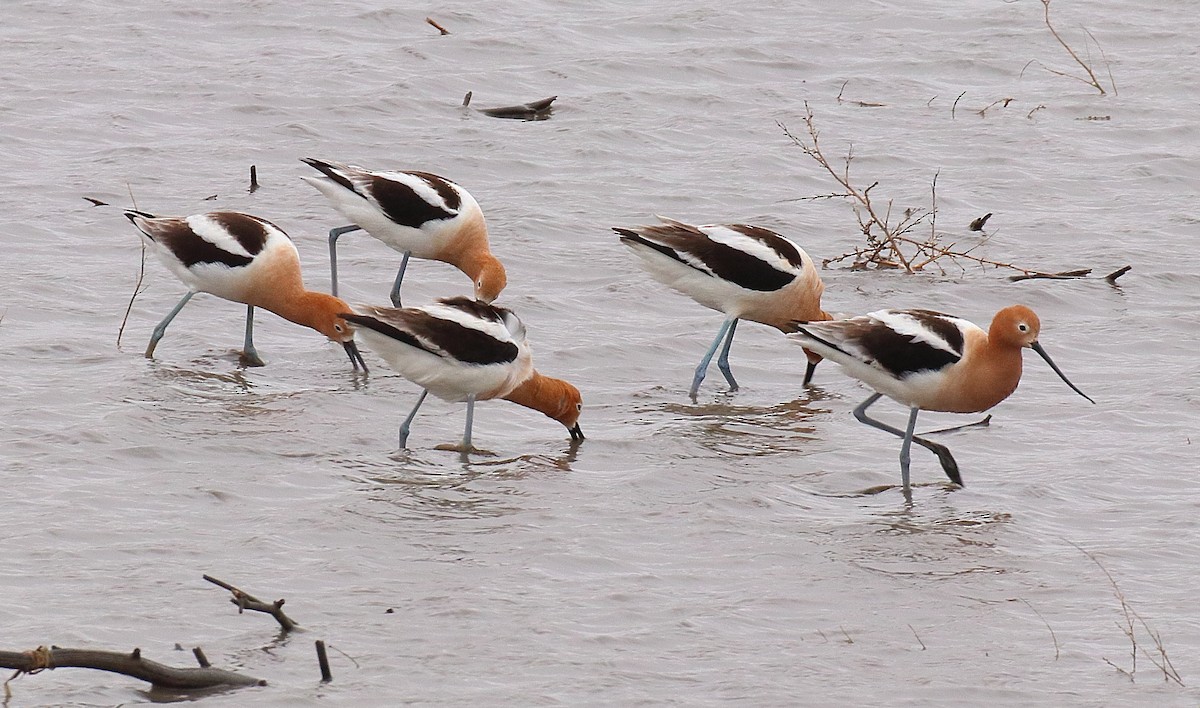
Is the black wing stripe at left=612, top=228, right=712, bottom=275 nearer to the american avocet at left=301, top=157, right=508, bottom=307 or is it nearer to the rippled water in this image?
the rippled water

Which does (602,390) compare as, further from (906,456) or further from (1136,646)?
(1136,646)

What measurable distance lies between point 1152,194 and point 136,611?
921cm

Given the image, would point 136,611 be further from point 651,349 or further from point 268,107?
point 268,107

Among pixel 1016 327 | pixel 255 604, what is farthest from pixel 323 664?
pixel 1016 327

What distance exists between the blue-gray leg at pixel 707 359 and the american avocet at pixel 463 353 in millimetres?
962

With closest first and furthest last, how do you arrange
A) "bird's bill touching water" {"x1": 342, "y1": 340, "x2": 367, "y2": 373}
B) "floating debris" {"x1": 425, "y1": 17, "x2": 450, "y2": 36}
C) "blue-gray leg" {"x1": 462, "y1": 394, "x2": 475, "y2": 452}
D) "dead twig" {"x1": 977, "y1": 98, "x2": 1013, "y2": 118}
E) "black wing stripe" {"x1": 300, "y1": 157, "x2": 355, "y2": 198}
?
"blue-gray leg" {"x1": 462, "y1": 394, "x2": 475, "y2": 452} < "bird's bill touching water" {"x1": 342, "y1": 340, "x2": 367, "y2": 373} < "black wing stripe" {"x1": 300, "y1": 157, "x2": 355, "y2": 198} < "dead twig" {"x1": 977, "y1": 98, "x2": 1013, "y2": 118} < "floating debris" {"x1": 425, "y1": 17, "x2": 450, "y2": 36}

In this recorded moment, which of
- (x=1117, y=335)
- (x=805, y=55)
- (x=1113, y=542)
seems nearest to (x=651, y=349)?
(x=1117, y=335)

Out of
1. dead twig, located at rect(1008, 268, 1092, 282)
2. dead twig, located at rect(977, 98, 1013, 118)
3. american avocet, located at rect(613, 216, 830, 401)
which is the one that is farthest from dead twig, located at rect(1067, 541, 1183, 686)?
dead twig, located at rect(977, 98, 1013, 118)

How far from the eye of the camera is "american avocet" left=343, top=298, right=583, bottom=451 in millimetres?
8055

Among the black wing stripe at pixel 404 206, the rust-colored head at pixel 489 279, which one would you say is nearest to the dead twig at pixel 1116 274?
the rust-colored head at pixel 489 279

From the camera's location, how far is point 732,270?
31.6 feet

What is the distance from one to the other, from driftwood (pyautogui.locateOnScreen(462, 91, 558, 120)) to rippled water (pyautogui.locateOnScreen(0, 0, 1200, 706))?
0.10 m

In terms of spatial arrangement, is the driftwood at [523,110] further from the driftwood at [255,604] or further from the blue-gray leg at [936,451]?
the driftwood at [255,604]

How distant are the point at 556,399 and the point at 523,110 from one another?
6.00 metres
